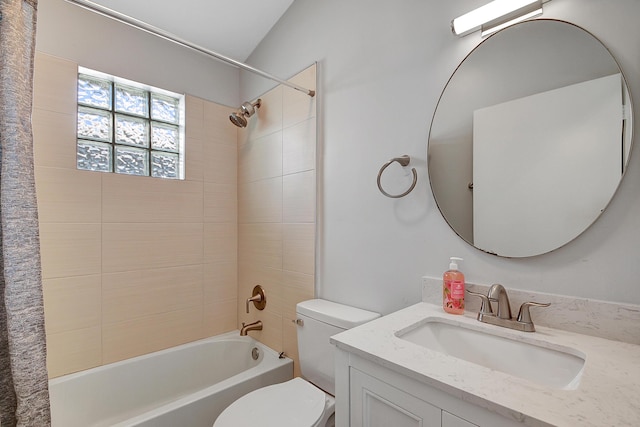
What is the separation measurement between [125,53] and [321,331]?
2.06 metres

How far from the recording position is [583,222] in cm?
88

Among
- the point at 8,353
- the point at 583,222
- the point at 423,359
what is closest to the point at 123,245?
the point at 8,353

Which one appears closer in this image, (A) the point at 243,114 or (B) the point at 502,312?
(B) the point at 502,312

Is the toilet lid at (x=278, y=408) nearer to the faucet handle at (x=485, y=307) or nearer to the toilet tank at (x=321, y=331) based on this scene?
the toilet tank at (x=321, y=331)

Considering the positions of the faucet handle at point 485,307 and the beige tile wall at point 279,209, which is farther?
the beige tile wall at point 279,209

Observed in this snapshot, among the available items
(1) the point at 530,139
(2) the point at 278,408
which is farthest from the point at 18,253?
(1) the point at 530,139

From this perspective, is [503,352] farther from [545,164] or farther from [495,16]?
[495,16]

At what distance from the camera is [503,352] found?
887 millimetres

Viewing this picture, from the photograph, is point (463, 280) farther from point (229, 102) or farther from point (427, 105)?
point (229, 102)

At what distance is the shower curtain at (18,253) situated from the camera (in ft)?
3.10

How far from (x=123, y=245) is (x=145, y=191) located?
1.21ft

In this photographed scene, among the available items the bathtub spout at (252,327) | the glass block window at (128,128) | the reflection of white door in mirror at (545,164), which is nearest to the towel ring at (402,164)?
the reflection of white door in mirror at (545,164)

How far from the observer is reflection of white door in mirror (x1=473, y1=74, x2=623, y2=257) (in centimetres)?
85

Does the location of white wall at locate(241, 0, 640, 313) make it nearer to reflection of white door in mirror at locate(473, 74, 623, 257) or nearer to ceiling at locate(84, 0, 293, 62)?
reflection of white door in mirror at locate(473, 74, 623, 257)
